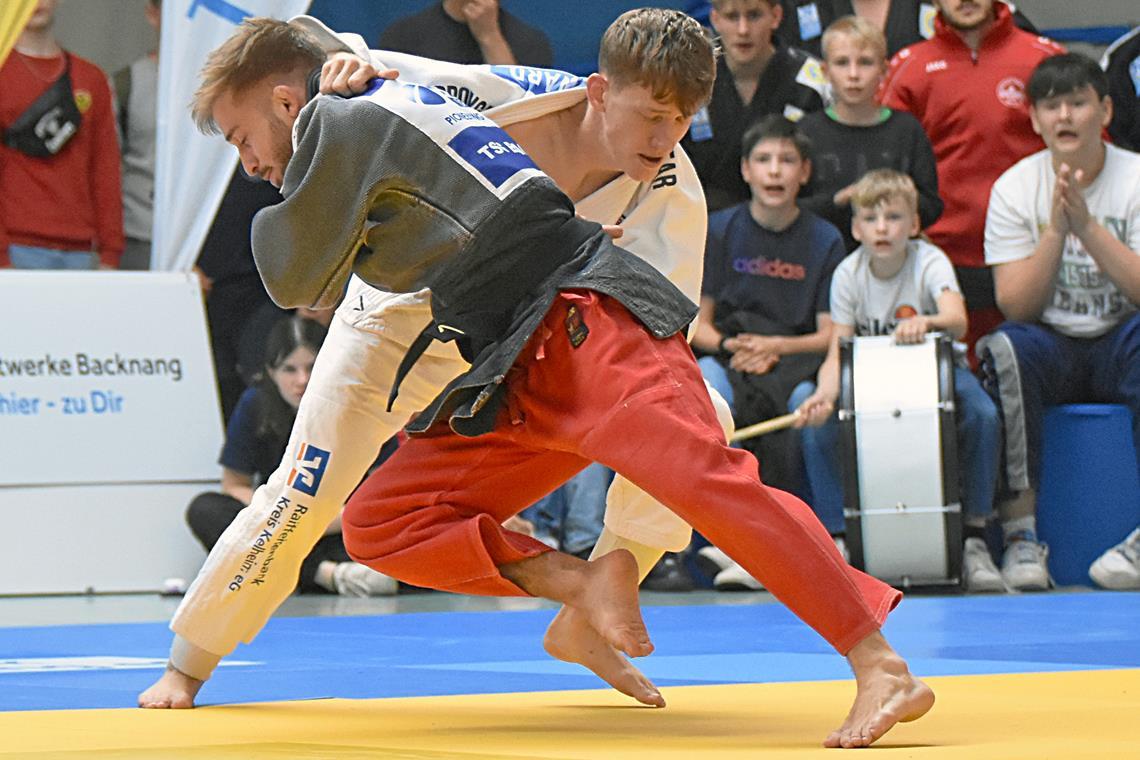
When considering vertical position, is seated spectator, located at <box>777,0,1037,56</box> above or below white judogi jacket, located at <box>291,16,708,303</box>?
A: below

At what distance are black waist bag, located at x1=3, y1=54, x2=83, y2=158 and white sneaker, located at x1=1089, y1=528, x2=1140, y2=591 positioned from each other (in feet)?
15.1

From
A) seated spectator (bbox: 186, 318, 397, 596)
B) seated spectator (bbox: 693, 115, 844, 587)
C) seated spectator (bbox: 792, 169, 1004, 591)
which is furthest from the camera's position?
seated spectator (bbox: 693, 115, 844, 587)

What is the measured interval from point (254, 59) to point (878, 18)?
586cm

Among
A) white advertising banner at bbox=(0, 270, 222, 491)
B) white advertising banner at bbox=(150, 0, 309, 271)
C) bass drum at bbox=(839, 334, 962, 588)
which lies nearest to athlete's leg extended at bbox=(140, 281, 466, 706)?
bass drum at bbox=(839, 334, 962, 588)

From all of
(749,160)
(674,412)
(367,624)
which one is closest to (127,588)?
(367,624)

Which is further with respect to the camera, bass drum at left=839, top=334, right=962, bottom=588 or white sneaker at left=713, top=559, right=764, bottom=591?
white sneaker at left=713, top=559, right=764, bottom=591

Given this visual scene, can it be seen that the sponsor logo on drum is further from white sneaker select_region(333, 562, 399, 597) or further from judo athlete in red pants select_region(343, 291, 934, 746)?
white sneaker select_region(333, 562, 399, 597)

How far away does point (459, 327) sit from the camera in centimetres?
286

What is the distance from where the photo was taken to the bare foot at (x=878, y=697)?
2447 mm

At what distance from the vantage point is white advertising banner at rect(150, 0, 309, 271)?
7094mm

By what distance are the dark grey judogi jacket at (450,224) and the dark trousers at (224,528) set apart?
156 inches

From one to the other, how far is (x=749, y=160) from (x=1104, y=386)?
66.2 inches

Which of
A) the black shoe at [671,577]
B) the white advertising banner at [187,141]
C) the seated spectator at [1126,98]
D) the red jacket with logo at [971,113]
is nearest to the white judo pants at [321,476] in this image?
the black shoe at [671,577]

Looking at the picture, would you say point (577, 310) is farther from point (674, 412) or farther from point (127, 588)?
point (127, 588)
